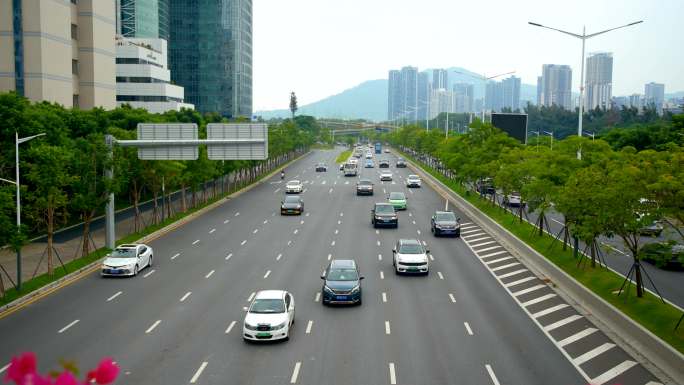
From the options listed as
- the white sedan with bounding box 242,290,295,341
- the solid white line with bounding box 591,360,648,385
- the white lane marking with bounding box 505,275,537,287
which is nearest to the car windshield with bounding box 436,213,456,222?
the white lane marking with bounding box 505,275,537,287

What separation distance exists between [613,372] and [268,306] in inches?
443

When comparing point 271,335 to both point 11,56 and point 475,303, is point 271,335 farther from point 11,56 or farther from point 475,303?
point 11,56

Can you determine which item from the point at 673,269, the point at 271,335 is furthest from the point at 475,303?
the point at 673,269

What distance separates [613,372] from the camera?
20625mm

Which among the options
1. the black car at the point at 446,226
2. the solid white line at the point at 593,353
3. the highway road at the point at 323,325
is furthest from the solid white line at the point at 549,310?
the black car at the point at 446,226

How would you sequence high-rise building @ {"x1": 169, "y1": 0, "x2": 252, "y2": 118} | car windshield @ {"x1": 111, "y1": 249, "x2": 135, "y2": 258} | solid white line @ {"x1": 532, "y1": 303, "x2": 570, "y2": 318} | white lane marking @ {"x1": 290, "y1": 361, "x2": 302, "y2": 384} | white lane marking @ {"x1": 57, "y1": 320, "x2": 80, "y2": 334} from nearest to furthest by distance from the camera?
white lane marking @ {"x1": 290, "y1": 361, "x2": 302, "y2": 384}
white lane marking @ {"x1": 57, "y1": 320, "x2": 80, "y2": 334}
solid white line @ {"x1": 532, "y1": 303, "x2": 570, "y2": 318}
car windshield @ {"x1": 111, "y1": 249, "x2": 135, "y2": 258}
high-rise building @ {"x1": 169, "y1": 0, "x2": 252, "y2": 118}

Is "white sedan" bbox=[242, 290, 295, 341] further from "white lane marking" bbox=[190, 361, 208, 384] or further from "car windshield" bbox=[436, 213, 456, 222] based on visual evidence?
"car windshield" bbox=[436, 213, 456, 222]

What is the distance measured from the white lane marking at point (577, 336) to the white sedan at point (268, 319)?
925 centimetres

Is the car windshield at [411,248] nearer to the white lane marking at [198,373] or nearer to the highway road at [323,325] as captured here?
the highway road at [323,325]

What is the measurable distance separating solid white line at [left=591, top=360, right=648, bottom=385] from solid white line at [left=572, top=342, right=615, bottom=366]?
94 centimetres

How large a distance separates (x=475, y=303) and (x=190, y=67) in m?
163

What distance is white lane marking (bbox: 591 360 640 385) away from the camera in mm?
19781

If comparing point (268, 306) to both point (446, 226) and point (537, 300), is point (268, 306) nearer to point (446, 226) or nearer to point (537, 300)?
point (537, 300)

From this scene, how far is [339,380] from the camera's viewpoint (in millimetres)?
19531
